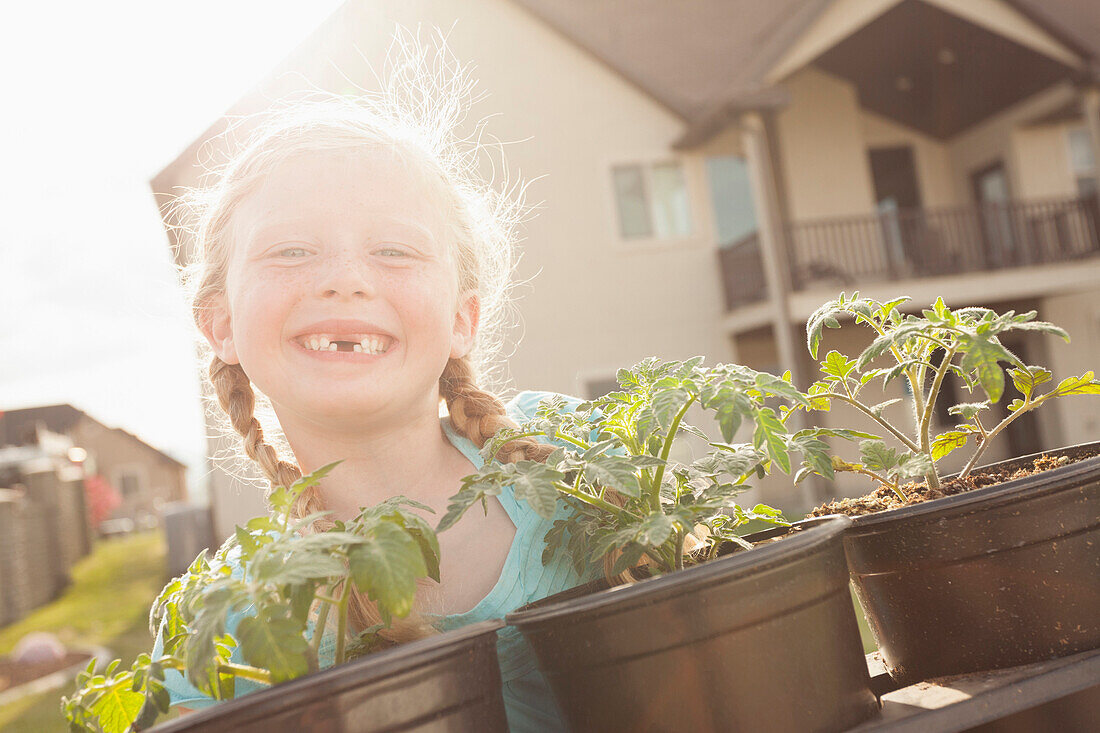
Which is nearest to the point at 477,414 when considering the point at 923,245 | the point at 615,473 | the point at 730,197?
the point at 615,473

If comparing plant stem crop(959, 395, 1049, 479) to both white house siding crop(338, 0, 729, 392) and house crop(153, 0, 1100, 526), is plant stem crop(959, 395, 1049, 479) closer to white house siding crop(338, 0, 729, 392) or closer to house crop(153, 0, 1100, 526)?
house crop(153, 0, 1100, 526)

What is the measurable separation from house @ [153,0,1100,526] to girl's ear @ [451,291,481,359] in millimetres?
9383

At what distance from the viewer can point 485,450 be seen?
109cm

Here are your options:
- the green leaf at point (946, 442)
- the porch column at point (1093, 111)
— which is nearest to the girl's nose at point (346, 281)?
the green leaf at point (946, 442)

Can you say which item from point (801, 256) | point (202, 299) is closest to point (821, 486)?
point (801, 256)

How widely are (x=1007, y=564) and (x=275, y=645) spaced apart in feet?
2.68

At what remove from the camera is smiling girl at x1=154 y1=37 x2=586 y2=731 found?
1267 mm

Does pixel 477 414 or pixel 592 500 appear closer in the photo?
pixel 592 500

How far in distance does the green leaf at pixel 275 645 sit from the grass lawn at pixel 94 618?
3847 mm

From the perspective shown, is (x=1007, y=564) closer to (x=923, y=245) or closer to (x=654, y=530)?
(x=654, y=530)

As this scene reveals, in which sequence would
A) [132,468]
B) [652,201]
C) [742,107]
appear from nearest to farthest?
[742,107]
[652,201]
[132,468]

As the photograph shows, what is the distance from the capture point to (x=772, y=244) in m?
10.9

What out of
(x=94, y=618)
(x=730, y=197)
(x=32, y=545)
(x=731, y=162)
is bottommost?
(x=94, y=618)

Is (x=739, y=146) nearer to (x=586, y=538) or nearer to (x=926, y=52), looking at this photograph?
(x=926, y=52)
